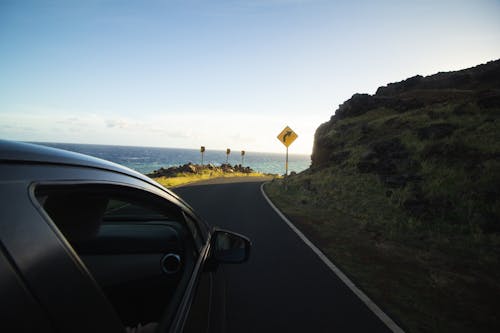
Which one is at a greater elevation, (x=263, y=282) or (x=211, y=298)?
(x=211, y=298)

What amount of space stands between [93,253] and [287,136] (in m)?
18.6

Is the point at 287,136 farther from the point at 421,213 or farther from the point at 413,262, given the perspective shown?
the point at 413,262

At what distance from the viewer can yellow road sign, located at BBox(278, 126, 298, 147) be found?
65.3 feet

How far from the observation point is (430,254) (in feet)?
22.4

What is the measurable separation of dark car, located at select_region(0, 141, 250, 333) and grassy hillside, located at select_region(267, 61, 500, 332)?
315 centimetres

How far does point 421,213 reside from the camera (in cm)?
983

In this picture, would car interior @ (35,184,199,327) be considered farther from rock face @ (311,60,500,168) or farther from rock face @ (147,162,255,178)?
rock face @ (147,162,255,178)

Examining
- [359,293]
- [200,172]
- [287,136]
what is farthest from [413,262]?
[200,172]

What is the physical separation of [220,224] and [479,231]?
23.6 ft

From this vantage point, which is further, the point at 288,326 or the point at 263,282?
the point at 263,282

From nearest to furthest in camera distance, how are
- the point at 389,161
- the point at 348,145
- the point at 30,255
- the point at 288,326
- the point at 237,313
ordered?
the point at 30,255
the point at 288,326
the point at 237,313
the point at 389,161
the point at 348,145

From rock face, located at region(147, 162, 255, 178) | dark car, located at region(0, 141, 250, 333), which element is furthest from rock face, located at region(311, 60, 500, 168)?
dark car, located at region(0, 141, 250, 333)

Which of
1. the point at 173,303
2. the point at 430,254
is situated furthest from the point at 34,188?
the point at 430,254

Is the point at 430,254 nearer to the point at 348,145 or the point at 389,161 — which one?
the point at 389,161
